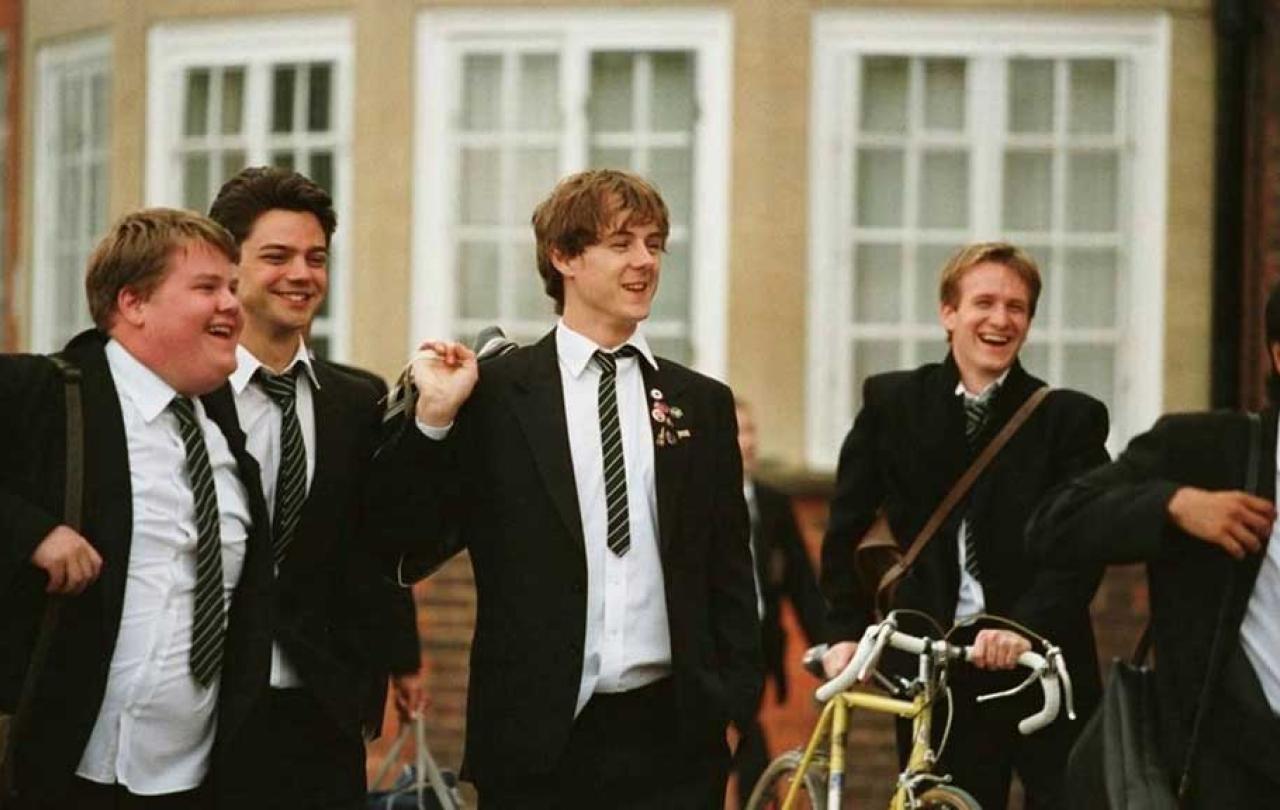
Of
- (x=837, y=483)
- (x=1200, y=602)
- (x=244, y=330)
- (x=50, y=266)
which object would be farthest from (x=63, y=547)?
(x=50, y=266)

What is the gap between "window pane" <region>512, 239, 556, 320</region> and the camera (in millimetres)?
13844

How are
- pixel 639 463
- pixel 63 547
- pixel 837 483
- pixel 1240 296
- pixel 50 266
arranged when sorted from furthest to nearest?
pixel 50 266, pixel 1240 296, pixel 837 483, pixel 639 463, pixel 63 547

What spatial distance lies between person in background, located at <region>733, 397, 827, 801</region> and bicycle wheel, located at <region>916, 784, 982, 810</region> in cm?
390

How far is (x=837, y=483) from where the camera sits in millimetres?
8289

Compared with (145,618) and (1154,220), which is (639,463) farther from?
(1154,220)

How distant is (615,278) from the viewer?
22.0 feet

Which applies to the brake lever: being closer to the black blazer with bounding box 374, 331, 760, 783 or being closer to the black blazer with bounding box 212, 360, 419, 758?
the black blazer with bounding box 374, 331, 760, 783

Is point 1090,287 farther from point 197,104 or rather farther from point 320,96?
point 197,104

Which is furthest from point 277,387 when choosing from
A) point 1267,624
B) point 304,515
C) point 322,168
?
point 322,168

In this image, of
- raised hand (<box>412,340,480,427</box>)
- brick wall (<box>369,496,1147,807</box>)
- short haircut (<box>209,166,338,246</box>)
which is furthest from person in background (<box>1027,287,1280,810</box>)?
brick wall (<box>369,496,1147,807</box>)

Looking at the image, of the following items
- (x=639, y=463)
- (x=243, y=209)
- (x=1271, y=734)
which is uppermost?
(x=243, y=209)

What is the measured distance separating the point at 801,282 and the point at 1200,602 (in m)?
7.59

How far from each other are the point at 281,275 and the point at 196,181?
7509mm

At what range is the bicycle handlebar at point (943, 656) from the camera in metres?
7.45
